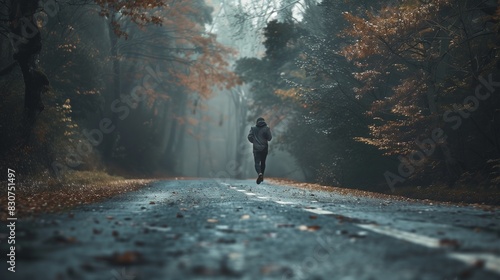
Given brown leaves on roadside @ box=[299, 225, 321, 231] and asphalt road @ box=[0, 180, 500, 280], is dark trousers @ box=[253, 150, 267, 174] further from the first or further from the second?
brown leaves on roadside @ box=[299, 225, 321, 231]

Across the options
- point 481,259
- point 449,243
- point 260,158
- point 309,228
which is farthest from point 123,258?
point 260,158

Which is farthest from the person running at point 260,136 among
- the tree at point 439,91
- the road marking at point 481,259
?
the road marking at point 481,259

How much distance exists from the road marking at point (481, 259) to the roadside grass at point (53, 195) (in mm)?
5513

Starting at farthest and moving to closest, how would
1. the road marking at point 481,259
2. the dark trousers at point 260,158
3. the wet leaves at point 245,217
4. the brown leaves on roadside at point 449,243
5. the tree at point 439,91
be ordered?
the dark trousers at point 260,158 → the tree at point 439,91 → the wet leaves at point 245,217 → the brown leaves on roadside at point 449,243 → the road marking at point 481,259

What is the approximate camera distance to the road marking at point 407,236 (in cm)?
463

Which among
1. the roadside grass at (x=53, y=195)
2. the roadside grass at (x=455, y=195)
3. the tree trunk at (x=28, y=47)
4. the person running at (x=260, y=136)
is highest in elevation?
the tree trunk at (x=28, y=47)

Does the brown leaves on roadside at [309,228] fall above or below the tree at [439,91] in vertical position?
below

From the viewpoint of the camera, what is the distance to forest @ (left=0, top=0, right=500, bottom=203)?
14.8m

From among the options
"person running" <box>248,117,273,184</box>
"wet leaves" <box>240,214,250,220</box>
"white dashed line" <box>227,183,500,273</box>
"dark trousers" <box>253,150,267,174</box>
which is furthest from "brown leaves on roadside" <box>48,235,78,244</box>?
"dark trousers" <box>253,150,267,174</box>

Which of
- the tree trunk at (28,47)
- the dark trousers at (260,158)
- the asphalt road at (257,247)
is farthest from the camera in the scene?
the dark trousers at (260,158)

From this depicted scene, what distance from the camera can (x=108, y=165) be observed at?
3081 cm

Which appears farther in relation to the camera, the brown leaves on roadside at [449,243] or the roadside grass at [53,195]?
the roadside grass at [53,195]

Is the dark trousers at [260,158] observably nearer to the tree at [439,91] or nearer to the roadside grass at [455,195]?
the tree at [439,91]

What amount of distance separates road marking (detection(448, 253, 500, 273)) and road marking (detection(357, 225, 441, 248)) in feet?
1.37
